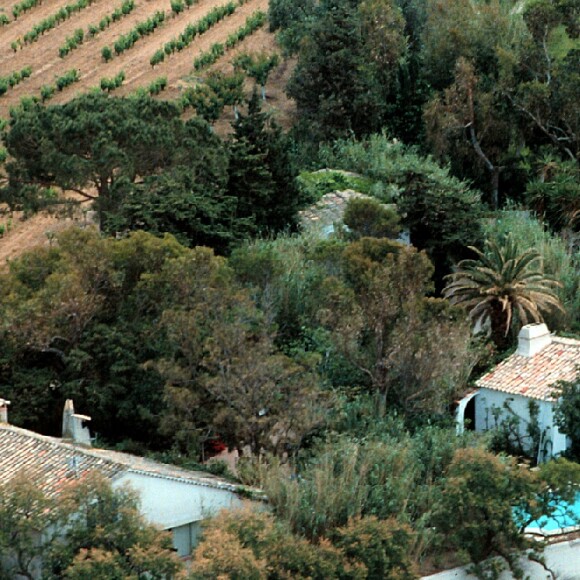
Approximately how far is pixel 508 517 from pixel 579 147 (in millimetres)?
23715

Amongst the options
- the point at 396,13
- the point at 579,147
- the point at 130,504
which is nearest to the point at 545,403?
the point at 130,504

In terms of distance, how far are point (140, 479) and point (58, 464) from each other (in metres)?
1.41

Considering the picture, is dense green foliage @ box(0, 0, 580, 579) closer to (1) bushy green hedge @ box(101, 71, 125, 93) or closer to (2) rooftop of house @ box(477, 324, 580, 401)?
(2) rooftop of house @ box(477, 324, 580, 401)

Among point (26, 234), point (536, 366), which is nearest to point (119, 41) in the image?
point (26, 234)

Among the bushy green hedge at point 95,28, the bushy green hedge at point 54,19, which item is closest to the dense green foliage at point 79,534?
the bushy green hedge at point 95,28

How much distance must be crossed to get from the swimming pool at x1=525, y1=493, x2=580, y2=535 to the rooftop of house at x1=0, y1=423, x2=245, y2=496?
550 centimetres

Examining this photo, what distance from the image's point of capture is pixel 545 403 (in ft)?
111

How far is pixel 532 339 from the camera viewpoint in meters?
35.4

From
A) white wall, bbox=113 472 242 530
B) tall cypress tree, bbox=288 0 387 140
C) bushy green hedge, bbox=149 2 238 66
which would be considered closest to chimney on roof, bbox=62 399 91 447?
white wall, bbox=113 472 242 530

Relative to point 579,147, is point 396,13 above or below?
above

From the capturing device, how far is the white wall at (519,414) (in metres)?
33.6

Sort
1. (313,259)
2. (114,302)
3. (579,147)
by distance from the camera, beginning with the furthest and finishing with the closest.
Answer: (579,147), (313,259), (114,302)

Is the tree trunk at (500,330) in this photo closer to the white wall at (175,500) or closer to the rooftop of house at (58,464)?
the rooftop of house at (58,464)

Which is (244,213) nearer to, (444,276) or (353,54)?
(444,276)
